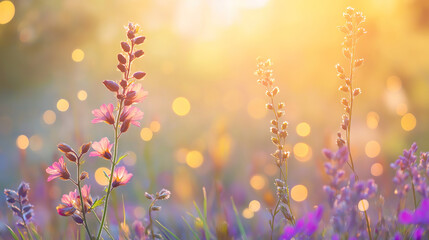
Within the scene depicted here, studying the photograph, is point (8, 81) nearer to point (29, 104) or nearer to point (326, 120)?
point (29, 104)

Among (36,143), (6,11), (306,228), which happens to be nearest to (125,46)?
(306,228)

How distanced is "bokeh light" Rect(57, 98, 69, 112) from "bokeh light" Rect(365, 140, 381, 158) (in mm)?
5848

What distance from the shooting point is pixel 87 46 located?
8.85m

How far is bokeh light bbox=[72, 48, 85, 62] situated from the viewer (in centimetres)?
879

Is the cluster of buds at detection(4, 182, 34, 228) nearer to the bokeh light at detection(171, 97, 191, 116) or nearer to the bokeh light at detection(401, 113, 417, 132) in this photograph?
the bokeh light at detection(171, 97, 191, 116)

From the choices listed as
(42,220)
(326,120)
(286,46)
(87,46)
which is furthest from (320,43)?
(42,220)

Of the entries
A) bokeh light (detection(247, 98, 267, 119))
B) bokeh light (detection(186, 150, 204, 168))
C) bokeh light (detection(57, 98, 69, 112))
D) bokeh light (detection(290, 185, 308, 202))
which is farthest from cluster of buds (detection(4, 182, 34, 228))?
bokeh light (detection(57, 98, 69, 112))

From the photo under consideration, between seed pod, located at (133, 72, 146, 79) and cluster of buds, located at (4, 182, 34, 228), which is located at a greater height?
seed pod, located at (133, 72, 146, 79)

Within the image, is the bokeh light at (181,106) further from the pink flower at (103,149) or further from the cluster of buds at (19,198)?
the pink flower at (103,149)

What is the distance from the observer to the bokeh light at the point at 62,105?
8.81m

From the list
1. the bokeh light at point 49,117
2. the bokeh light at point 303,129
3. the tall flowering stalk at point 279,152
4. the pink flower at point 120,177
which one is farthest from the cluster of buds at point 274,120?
the bokeh light at point 49,117

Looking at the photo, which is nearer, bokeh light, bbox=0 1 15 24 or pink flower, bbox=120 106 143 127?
pink flower, bbox=120 106 143 127

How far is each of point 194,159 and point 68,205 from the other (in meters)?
5.46

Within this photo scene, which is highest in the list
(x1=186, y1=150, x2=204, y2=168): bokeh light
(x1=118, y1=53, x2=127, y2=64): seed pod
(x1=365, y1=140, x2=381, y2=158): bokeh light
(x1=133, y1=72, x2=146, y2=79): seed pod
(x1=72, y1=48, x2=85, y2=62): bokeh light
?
(x1=72, y1=48, x2=85, y2=62): bokeh light
